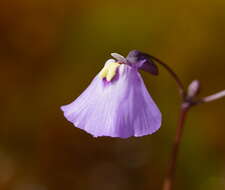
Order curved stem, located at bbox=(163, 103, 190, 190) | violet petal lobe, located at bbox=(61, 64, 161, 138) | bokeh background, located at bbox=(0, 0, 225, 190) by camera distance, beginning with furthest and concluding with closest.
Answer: bokeh background, located at bbox=(0, 0, 225, 190) < curved stem, located at bbox=(163, 103, 190, 190) < violet petal lobe, located at bbox=(61, 64, 161, 138)

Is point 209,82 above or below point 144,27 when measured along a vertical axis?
below

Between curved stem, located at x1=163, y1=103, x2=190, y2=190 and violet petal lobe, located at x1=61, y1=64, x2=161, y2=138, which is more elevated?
violet petal lobe, located at x1=61, y1=64, x2=161, y2=138

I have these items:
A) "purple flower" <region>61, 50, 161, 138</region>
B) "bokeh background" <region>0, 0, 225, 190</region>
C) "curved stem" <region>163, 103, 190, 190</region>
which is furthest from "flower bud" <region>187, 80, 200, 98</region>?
"bokeh background" <region>0, 0, 225, 190</region>

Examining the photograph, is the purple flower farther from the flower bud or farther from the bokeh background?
the bokeh background

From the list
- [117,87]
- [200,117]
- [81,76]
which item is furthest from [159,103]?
[117,87]

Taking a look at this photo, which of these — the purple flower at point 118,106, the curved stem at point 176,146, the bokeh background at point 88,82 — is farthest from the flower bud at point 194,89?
the bokeh background at point 88,82

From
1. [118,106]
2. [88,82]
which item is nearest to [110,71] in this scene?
[118,106]

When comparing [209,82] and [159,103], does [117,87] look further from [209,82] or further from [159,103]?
[209,82]

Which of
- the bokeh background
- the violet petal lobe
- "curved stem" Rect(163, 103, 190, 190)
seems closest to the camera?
the violet petal lobe

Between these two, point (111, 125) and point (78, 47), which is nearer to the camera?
point (111, 125)
